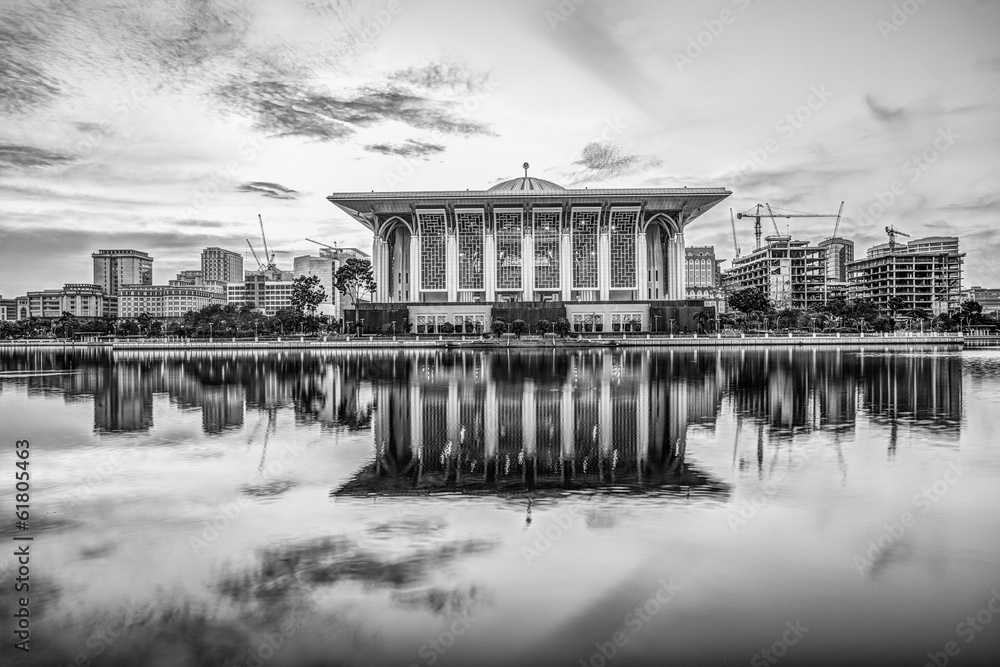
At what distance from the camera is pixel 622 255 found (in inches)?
3607

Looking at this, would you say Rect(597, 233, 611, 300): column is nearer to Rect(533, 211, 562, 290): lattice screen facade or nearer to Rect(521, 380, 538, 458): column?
Rect(533, 211, 562, 290): lattice screen facade

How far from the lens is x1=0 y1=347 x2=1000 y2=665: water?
611 centimetres

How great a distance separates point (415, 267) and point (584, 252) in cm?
2284

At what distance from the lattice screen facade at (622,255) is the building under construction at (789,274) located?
58338 millimetres

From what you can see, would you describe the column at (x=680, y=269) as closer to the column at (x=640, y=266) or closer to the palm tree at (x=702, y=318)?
the column at (x=640, y=266)

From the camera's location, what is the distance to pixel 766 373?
35469 millimetres

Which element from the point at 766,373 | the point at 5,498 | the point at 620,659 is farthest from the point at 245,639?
the point at 766,373

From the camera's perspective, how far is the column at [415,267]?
91.2 m

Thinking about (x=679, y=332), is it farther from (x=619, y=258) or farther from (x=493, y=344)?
(x=493, y=344)

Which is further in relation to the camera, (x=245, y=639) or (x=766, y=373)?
(x=766, y=373)

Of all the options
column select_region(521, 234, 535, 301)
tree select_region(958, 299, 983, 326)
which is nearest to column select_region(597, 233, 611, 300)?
column select_region(521, 234, 535, 301)

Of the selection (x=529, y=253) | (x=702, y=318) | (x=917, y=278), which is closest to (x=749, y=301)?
(x=702, y=318)

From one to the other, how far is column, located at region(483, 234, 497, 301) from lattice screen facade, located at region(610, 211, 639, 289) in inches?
627

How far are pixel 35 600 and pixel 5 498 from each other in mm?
5245
